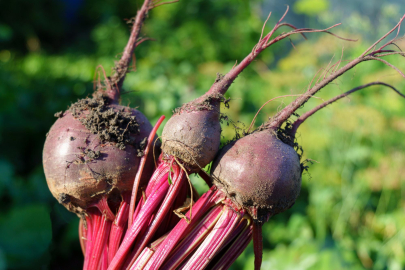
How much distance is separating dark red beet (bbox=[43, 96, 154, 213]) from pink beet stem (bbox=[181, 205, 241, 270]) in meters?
0.34

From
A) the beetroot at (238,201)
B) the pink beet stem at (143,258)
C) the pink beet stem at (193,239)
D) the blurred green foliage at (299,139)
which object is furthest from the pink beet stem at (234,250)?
the blurred green foliage at (299,139)

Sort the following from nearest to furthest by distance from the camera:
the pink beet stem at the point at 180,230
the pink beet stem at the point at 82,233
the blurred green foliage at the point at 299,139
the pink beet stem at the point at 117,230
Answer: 1. the pink beet stem at the point at 180,230
2. the pink beet stem at the point at 117,230
3. the pink beet stem at the point at 82,233
4. the blurred green foliage at the point at 299,139

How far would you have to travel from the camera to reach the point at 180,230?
1085 millimetres

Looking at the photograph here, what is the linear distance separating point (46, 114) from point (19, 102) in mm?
322

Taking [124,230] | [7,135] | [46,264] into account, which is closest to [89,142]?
[124,230]

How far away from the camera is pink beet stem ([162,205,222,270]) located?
108 centimetres

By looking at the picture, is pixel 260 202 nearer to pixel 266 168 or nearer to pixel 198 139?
pixel 266 168

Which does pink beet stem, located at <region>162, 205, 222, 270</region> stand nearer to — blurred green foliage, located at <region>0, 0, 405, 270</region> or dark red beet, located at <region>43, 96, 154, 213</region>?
dark red beet, located at <region>43, 96, 154, 213</region>

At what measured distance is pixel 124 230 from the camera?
1.19 meters

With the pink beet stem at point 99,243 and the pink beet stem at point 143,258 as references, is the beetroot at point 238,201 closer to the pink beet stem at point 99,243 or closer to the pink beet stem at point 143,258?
the pink beet stem at point 143,258

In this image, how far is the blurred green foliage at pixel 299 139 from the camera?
2.24 metres

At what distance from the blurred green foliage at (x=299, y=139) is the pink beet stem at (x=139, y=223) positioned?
543 millimetres

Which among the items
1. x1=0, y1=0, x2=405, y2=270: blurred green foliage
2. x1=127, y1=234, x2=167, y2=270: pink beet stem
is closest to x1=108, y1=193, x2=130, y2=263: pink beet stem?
x1=127, y1=234, x2=167, y2=270: pink beet stem

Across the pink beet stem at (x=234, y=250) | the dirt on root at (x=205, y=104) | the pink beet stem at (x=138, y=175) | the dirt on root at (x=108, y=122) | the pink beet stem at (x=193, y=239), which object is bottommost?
the pink beet stem at (x=234, y=250)
